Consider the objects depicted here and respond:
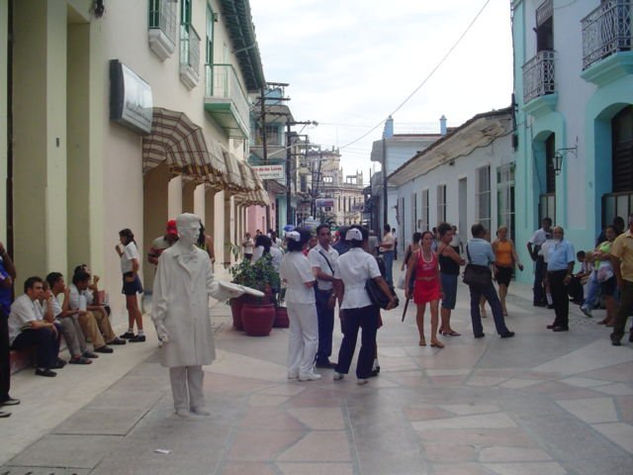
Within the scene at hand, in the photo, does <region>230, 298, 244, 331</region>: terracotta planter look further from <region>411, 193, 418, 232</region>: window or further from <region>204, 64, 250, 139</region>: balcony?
<region>411, 193, 418, 232</region>: window

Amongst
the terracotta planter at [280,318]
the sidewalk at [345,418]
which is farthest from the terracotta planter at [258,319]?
the sidewalk at [345,418]

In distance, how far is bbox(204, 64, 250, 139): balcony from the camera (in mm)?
18750

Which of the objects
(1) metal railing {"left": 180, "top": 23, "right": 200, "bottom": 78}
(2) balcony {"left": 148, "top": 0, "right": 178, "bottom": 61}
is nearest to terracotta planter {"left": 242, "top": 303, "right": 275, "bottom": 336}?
(2) balcony {"left": 148, "top": 0, "right": 178, "bottom": 61}

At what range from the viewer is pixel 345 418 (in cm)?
633

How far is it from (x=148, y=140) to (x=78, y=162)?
123 inches

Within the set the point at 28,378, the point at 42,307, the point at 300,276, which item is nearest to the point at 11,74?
the point at 42,307

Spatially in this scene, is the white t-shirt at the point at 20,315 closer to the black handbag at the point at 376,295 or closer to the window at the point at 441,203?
A: the black handbag at the point at 376,295

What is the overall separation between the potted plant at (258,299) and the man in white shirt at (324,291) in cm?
247

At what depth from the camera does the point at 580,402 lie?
6.75m

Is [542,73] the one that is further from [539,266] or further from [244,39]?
[244,39]

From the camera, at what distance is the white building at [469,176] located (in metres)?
20.0

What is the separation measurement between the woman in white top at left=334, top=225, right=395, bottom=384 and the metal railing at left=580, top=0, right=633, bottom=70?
7255 millimetres

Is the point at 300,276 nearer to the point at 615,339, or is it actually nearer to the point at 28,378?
the point at 28,378

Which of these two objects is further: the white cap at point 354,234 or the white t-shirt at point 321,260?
the white t-shirt at point 321,260
